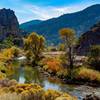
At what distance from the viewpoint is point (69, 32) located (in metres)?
77.2

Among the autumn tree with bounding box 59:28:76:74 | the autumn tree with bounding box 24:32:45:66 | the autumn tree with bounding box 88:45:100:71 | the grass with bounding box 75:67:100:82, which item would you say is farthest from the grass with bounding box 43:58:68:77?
the autumn tree with bounding box 24:32:45:66

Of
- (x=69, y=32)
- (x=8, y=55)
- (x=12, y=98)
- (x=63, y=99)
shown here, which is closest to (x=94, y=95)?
(x=63, y=99)

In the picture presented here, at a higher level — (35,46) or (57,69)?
(35,46)

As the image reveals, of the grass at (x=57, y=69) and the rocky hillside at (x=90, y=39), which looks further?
the rocky hillside at (x=90, y=39)

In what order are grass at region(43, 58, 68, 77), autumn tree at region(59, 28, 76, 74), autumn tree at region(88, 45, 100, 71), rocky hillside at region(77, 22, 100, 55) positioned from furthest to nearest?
rocky hillside at region(77, 22, 100, 55)
autumn tree at region(88, 45, 100, 71)
autumn tree at region(59, 28, 76, 74)
grass at region(43, 58, 68, 77)

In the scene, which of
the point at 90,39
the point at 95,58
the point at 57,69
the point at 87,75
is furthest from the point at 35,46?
the point at 87,75

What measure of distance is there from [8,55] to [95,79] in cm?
7106

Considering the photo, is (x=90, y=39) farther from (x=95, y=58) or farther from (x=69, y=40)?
(x=95, y=58)

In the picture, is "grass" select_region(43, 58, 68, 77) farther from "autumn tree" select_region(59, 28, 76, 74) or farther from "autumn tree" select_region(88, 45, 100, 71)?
"autumn tree" select_region(88, 45, 100, 71)

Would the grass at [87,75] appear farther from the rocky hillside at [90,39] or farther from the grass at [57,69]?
the rocky hillside at [90,39]

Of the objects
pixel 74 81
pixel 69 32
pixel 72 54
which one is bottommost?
pixel 74 81

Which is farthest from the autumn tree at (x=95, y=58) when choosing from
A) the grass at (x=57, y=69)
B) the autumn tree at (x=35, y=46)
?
the autumn tree at (x=35, y=46)

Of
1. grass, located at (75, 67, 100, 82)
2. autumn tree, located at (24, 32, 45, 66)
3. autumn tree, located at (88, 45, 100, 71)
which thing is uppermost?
autumn tree, located at (24, 32, 45, 66)

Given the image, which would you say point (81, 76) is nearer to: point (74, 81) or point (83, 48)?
point (74, 81)
